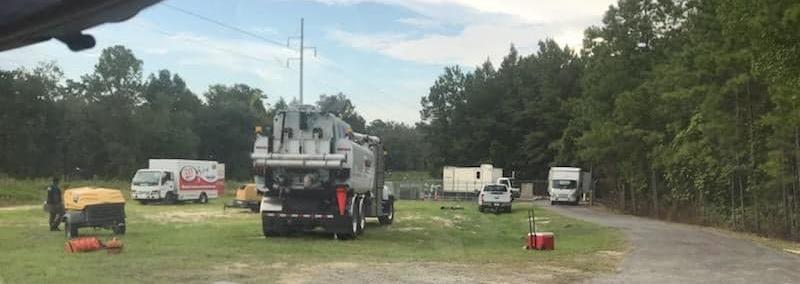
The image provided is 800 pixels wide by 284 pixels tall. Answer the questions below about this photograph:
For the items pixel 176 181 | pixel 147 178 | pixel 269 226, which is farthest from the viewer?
pixel 176 181

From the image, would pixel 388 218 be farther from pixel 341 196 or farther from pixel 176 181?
pixel 176 181

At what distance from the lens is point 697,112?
3450 centimetres

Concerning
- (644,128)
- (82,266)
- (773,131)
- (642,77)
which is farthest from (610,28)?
(82,266)

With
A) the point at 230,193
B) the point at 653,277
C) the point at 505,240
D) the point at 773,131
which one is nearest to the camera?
the point at 653,277

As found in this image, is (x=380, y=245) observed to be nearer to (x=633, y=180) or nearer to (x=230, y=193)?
(x=633, y=180)

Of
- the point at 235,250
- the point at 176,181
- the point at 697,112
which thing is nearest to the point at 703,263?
the point at 235,250

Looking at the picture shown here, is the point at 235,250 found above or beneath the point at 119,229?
beneath

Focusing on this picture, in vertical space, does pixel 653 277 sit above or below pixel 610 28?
below

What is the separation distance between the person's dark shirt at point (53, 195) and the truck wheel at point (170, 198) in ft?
79.0

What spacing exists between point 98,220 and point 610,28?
36152mm

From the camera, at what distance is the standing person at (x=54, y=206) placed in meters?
22.7

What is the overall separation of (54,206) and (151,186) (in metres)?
23.6

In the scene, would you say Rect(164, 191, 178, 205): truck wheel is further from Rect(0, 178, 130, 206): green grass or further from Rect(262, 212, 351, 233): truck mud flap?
Rect(262, 212, 351, 233): truck mud flap

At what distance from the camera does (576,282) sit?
1306 centimetres
